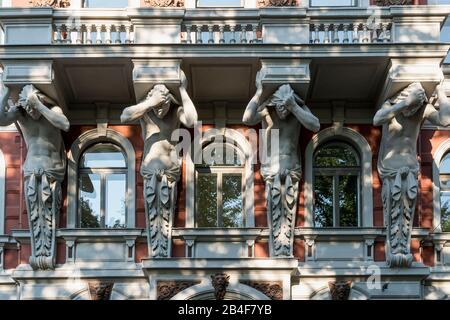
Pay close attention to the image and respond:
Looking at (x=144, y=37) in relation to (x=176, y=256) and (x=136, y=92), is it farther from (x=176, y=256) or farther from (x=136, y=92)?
(x=176, y=256)

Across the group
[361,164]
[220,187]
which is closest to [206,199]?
[220,187]

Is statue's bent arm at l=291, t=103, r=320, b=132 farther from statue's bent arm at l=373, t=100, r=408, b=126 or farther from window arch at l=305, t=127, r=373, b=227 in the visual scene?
window arch at l=305, t=127, r=373, b=227

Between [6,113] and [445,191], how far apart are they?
27.1 ft

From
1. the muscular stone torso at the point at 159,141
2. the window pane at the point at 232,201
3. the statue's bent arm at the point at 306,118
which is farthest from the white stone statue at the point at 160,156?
the statue's bent arm at the point at 306,118

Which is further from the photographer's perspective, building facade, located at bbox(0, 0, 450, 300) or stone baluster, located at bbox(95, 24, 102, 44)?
stone baluster, located at bbox(95, 24, 102, 44)

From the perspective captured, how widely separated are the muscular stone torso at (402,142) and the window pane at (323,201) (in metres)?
1.30

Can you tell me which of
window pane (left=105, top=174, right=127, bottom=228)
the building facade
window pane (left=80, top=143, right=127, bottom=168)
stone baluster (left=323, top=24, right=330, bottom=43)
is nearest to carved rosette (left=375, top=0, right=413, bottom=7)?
the building facade

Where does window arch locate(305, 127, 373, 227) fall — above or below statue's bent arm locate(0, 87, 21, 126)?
below

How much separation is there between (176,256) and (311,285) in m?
2.51

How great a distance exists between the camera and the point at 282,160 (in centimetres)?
3075

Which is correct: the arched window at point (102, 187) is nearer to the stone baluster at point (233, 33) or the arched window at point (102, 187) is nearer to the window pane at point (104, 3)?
the window pane at point (104, 3)

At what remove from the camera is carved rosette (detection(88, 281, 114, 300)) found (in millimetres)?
30453

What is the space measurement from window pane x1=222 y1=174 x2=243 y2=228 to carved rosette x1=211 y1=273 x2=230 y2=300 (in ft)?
4.68

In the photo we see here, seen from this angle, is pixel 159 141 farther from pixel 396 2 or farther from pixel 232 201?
pixel 396 2
